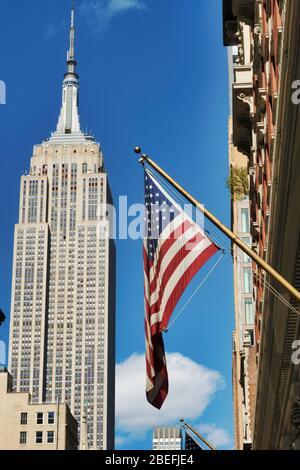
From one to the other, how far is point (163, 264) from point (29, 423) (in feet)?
446

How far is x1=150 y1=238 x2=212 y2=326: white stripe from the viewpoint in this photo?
18312mm

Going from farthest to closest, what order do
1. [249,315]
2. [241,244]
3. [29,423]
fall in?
[29,423] < [249,315] < [241,244]

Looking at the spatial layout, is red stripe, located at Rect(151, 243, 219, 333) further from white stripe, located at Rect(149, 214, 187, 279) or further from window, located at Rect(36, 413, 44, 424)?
window, located at Rect(36, 413, 44, 424)

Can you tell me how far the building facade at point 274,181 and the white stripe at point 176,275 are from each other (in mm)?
2112

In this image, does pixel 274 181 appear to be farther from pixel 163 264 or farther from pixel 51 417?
pixel 51 417

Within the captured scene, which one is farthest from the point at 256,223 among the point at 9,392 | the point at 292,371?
the point at 9,392

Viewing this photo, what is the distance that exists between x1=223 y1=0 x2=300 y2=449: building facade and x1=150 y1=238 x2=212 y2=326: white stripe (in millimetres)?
2112

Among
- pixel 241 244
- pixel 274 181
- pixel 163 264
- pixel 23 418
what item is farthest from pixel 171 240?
pixel 23 418

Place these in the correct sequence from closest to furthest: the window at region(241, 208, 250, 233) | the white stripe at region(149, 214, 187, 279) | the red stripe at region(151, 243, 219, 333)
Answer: the red stripe at region(151, 243, 219, 333), the white stripe at region(149, 214, 187, 279), the window at region(241, 208, 250, 233)

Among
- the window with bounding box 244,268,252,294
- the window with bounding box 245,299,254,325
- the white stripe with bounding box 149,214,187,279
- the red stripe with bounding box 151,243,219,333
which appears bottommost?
the red stripe with bounding box 151,243,219,333

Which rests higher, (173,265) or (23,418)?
(23,418)

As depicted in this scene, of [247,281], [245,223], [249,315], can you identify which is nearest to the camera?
[249,315]

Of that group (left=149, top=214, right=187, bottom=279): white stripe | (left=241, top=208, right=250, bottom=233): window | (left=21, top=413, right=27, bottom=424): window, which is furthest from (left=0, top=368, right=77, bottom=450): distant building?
(left=149, top=214, right=187, bottom=279): white stripe

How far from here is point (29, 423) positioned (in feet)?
494
